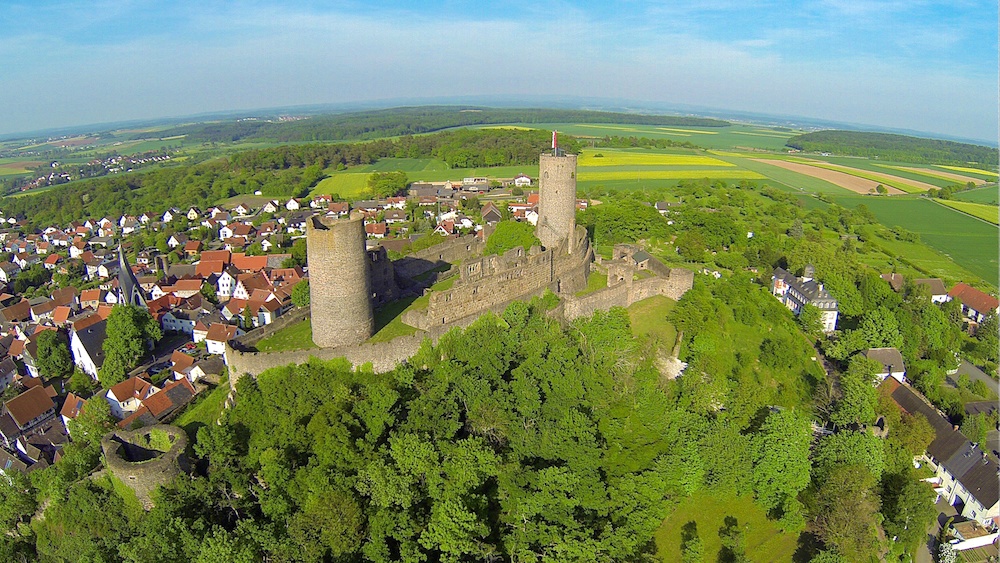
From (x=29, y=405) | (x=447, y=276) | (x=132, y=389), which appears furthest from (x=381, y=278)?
(x=29, y=405)

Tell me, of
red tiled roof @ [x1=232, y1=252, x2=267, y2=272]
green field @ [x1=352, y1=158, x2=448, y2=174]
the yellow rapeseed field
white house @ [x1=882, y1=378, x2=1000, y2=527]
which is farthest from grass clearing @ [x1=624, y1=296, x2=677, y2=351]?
green field @ [x1=352, y1=158, x2=448, y2=174]

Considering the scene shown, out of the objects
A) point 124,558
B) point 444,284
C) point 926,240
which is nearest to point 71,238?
point 444,284

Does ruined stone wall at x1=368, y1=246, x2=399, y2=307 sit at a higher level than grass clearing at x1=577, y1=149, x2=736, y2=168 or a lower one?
lower

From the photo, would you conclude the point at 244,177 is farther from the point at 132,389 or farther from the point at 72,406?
the point at 132,389

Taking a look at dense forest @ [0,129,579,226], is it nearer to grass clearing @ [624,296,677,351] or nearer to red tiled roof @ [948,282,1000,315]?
red tiled roof @ [948,282,1000,315]

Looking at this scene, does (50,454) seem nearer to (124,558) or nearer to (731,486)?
(124,558)

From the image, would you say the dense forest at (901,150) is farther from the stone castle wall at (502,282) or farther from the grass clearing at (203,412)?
the grass clearing at (203,412)

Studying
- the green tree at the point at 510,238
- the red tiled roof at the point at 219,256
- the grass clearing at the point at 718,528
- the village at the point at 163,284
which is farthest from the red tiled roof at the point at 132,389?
the grass clearing at the point at 718,528
